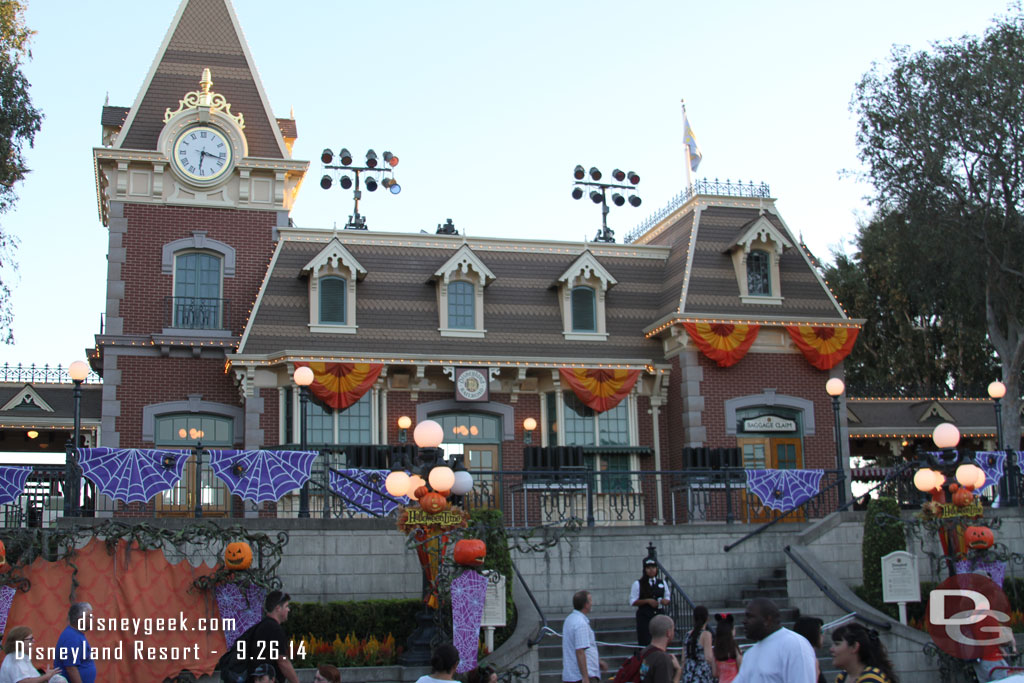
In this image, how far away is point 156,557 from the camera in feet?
47.5

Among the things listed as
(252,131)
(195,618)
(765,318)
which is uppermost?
(252,131)

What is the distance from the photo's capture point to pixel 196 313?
25328mm

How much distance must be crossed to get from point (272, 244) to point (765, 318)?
38.5 feet

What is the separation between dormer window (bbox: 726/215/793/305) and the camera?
2711 centimetres

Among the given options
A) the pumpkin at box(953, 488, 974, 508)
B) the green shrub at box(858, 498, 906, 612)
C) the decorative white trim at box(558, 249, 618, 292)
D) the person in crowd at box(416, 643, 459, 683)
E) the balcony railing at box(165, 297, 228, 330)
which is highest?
the decorative white trim at box(558, 249, 618, 292)

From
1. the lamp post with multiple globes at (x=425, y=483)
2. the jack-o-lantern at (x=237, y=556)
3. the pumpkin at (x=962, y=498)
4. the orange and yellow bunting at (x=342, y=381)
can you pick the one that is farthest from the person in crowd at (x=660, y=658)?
the orange and yellow bunting at (x=342, y=381)

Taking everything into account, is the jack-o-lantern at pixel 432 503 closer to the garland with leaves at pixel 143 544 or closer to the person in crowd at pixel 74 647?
the garland with leaves at pixel 143 544

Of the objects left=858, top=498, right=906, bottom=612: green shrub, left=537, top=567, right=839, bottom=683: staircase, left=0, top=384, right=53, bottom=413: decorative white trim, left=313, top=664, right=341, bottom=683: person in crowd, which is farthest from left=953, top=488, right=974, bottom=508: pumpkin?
left=0, top=384, right=53, bottom=413: decorative white trim

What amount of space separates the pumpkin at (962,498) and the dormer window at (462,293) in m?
11.6

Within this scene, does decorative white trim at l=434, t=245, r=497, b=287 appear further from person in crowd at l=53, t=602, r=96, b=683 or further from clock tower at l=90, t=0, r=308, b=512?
person in crowd at l=53, t=602, r=96, b=683

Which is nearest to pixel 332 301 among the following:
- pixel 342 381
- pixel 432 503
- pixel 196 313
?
pixel 342 381

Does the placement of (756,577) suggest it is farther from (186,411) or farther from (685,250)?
(186,411)

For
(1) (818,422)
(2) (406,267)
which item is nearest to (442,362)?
(2) (406,267)

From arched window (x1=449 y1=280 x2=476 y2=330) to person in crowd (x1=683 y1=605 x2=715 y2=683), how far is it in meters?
15.7
